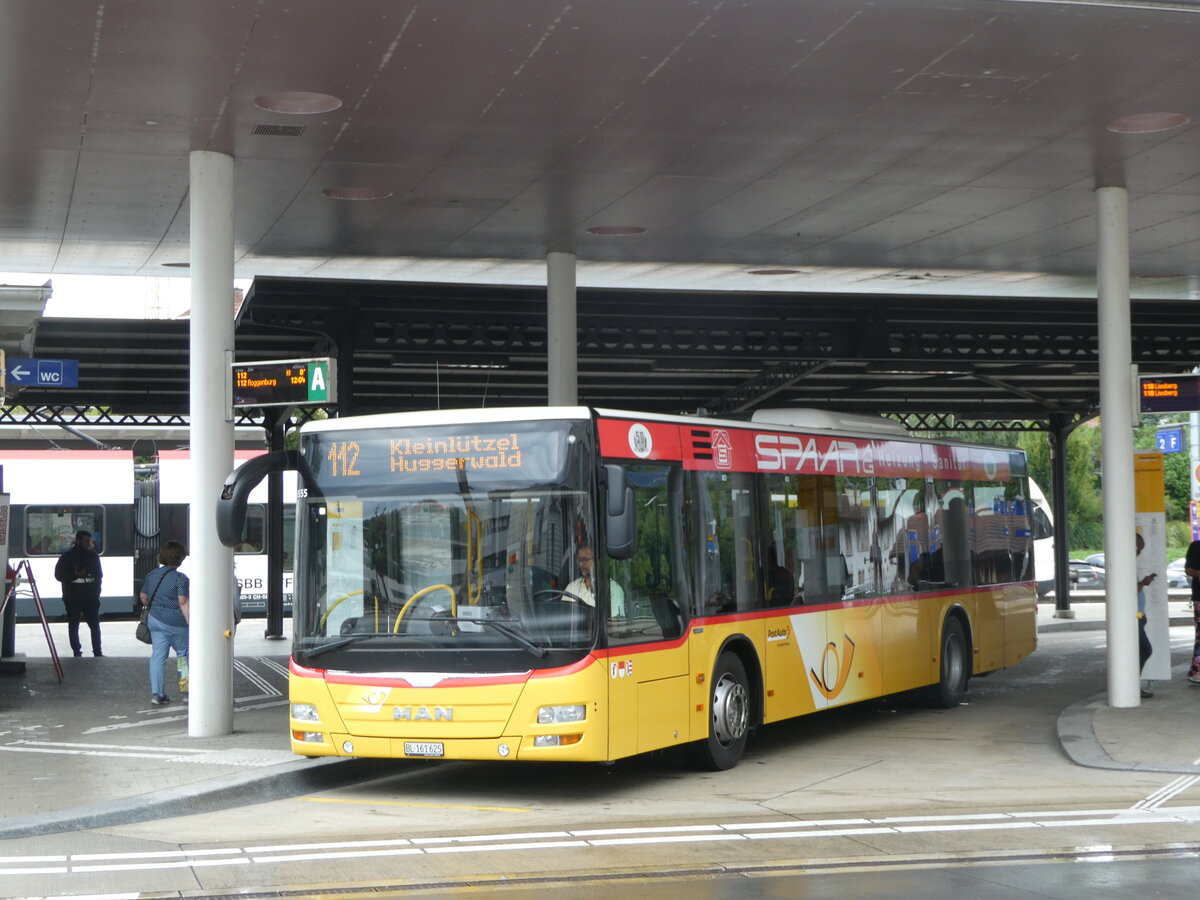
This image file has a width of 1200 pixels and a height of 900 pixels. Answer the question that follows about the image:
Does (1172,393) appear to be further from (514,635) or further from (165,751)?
(165,751)

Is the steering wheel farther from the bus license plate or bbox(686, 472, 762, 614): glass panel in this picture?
bbox(686, 472, 762, 614): glass panel

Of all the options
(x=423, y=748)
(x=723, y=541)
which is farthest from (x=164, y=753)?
(x=723, y=541)

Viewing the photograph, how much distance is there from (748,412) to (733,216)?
1457 centimetres

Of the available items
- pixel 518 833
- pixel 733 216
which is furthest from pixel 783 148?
pixel 518 833

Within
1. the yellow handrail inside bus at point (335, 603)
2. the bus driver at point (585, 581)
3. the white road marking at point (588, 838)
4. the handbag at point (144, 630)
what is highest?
the bus driver at point (585, 581)

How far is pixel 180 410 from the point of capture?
1224 inches

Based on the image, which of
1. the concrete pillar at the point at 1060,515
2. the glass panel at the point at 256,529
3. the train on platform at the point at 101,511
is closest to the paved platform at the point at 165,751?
the concrete pillar at the point at 1060,515

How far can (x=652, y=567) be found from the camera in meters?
11.5

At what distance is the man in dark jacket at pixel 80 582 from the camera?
2369cm

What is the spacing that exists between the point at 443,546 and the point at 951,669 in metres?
8.22

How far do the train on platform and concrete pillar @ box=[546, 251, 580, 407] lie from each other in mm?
18550

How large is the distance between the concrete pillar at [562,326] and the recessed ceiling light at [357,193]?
3.60 meters

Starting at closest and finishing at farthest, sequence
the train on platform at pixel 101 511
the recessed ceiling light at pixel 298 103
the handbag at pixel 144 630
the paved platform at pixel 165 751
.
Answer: the paved platform at pixel 165 751, the recessed ceiling light at pixel 298 103, the handbag at pixel 144 630, the train on platform at pixel 101 511

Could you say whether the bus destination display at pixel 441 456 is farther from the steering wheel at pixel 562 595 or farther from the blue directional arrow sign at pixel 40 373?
the blue directional arrow sign at pixel 40 373
